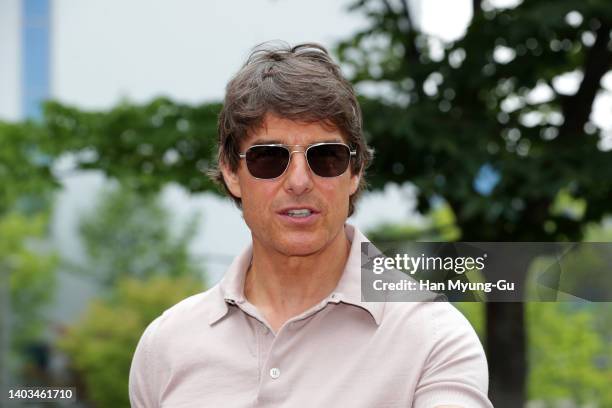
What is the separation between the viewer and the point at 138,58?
47.7 metres

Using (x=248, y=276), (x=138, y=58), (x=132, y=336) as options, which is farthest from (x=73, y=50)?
(x=248, y=276)

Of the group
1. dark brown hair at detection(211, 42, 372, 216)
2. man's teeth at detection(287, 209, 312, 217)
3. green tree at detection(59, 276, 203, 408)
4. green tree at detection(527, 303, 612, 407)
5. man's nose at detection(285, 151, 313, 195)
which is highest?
dark brown hair at detection(211, 42, 372, 216)

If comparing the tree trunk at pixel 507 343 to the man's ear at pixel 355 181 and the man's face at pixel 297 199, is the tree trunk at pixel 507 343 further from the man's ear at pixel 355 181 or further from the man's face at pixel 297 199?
the man's face at pixel 297 199

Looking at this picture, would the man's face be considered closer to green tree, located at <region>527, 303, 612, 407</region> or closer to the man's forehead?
the man's forehead

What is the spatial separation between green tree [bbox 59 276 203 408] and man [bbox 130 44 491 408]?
2699 centimetres

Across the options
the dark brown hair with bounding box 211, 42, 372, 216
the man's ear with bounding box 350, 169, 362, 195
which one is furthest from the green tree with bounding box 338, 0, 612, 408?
the dark brown hair with bounding box 211, 42, 372, 216

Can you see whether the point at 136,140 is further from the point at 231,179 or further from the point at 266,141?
the point at 266,141

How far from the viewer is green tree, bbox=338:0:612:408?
25.2 feet

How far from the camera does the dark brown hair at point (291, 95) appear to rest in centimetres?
239

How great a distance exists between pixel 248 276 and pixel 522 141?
20.9 ft

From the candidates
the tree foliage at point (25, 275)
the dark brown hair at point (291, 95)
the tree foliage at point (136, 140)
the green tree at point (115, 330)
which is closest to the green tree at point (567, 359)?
the green tree at point (115, 330)

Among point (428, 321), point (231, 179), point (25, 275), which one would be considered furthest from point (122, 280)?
point (428, 321)

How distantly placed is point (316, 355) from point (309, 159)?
47 cm

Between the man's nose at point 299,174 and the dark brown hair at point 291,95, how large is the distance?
0.30 ft
